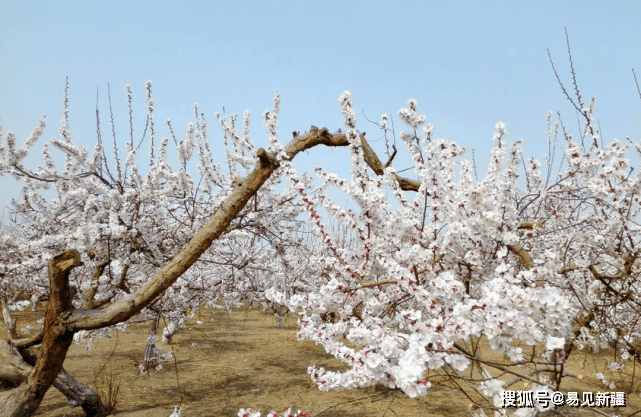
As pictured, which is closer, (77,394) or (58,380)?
(58,380)

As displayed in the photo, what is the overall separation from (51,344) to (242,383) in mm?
4623

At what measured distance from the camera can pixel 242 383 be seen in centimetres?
695

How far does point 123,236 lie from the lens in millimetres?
4098

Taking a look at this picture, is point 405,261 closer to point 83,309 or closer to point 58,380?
point 83,309

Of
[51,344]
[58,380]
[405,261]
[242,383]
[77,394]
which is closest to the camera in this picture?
[405,261]

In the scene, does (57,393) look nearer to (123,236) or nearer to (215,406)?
(215,406)

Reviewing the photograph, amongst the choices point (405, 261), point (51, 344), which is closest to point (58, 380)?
point (51, 344)

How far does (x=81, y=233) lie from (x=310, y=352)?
7162 millimetres

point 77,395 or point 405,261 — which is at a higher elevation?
point 405,261

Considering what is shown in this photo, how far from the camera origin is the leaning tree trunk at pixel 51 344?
2805 millimetres

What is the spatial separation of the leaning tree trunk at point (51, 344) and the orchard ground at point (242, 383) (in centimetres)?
107

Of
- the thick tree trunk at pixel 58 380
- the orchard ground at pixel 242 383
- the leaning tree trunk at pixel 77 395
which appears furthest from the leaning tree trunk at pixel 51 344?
the leaning tree trunk at pixel 77 395

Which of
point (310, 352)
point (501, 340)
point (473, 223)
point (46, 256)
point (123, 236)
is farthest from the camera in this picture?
point (310, 352)

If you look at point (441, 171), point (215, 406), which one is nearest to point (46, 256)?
point (215, 406)
